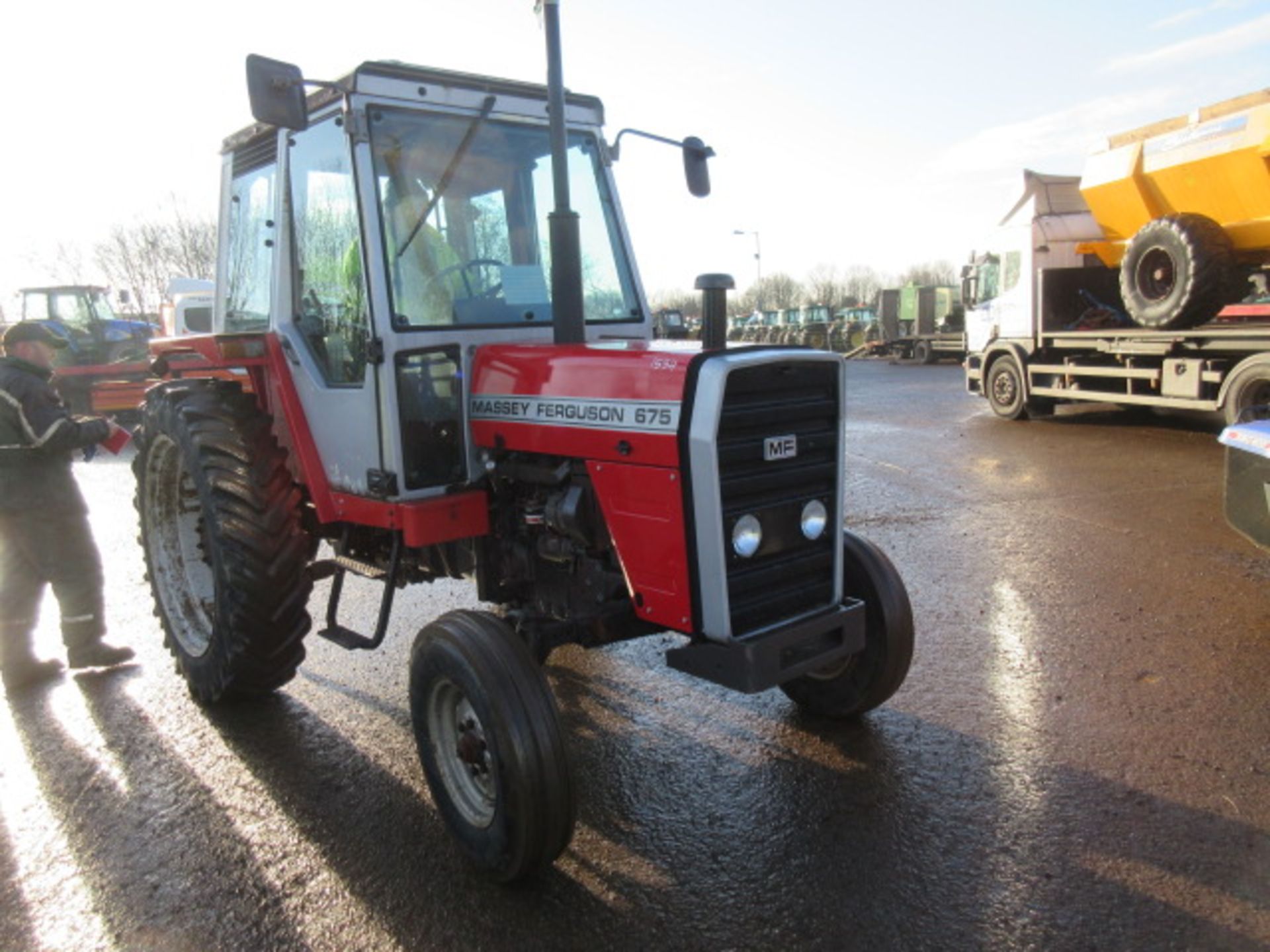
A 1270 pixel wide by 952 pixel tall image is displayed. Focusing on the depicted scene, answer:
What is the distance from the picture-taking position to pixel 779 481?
2971 mm

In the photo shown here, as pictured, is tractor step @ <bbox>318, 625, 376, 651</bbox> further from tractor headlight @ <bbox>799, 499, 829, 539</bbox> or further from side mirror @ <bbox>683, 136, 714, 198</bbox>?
side mirror @ <bbox>683, 136, 714, 198</bbox>

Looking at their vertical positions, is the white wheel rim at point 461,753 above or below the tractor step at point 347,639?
below

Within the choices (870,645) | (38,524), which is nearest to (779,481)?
(870,645)

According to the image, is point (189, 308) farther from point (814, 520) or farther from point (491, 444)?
point (814, 520)

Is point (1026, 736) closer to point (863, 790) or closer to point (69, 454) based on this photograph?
point (863, 790)

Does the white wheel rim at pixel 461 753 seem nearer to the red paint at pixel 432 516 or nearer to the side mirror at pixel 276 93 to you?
the red paint at pixel 432 516

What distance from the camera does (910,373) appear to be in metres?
23.6

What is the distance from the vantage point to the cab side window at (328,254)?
3465mm

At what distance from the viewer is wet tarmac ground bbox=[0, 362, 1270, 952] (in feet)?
8.54

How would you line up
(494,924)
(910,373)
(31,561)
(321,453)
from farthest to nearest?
1. (910,373)
2. (31,561)
3. (321,453)
4. (494,924)

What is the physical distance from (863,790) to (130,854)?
261 cm

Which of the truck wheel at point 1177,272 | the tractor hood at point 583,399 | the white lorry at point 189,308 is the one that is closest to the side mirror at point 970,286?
the truck wheel at point 1177,272

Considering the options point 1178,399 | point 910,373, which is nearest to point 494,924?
point 1178,399

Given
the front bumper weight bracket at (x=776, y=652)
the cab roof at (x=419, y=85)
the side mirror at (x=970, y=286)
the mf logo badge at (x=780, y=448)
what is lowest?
the front bumper weight bracket at (x=776, y=652)
